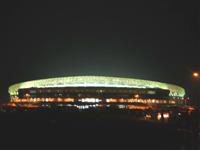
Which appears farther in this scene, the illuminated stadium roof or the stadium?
the illuminated stadium roof

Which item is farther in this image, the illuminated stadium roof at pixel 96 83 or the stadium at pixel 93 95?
the illuminated stadium roof at pixel 96 83

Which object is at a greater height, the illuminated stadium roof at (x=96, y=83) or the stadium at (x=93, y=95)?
the illuminated stadium roof at (x=96, y=83)

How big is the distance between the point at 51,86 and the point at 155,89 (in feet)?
90.1

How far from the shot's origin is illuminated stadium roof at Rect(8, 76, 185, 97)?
11745cm

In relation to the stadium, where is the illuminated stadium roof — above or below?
above

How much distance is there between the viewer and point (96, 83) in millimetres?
118438

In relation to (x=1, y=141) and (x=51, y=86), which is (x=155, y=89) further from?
(x=1, y=141)

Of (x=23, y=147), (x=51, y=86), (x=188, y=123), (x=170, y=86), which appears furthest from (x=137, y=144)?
(x=170, y=86)

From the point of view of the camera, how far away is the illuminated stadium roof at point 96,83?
117 meters

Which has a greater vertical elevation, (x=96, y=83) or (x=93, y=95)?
(x=96, y=83)

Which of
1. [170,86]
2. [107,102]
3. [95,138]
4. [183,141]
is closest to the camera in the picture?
[183,141]

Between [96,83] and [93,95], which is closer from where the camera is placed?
[93,95]

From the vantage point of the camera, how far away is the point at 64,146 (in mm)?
19297

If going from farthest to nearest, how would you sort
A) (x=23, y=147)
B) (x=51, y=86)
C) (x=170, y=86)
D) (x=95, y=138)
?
(x=170, y=86)
(x=51, y=86)
(x=95, y=138)
(x=23, y=147)
